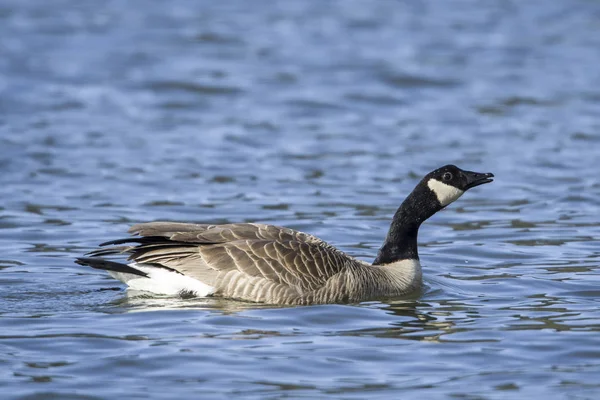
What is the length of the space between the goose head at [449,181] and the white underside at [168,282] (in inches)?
101

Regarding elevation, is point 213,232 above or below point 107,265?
above

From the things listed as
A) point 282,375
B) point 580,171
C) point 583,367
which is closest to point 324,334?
point 282,375

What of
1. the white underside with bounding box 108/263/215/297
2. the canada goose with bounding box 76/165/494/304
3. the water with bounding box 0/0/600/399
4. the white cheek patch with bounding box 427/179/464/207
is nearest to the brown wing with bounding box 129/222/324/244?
the canada goose with bounding box 76/165/494/304

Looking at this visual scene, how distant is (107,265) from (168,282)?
0.67 meters

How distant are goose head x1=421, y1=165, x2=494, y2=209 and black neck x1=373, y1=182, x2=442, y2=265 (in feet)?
0.20

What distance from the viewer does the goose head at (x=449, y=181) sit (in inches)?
465

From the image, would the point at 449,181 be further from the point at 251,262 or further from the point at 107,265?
the point at 107,265

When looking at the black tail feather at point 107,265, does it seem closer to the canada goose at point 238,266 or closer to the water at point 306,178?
the canada goose at point 238,266

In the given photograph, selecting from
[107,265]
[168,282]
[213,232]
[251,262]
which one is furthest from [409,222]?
[107,265]

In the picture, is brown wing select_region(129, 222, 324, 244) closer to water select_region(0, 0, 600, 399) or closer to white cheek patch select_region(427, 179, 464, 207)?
water select_region(0, 0, 600, 399)

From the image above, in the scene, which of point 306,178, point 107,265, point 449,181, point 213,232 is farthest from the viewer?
point 306,178

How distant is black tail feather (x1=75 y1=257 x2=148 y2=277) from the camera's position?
10500mm

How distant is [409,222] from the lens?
466 inches

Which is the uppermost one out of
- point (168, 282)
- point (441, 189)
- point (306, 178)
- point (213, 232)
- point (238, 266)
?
point (306, 178)
